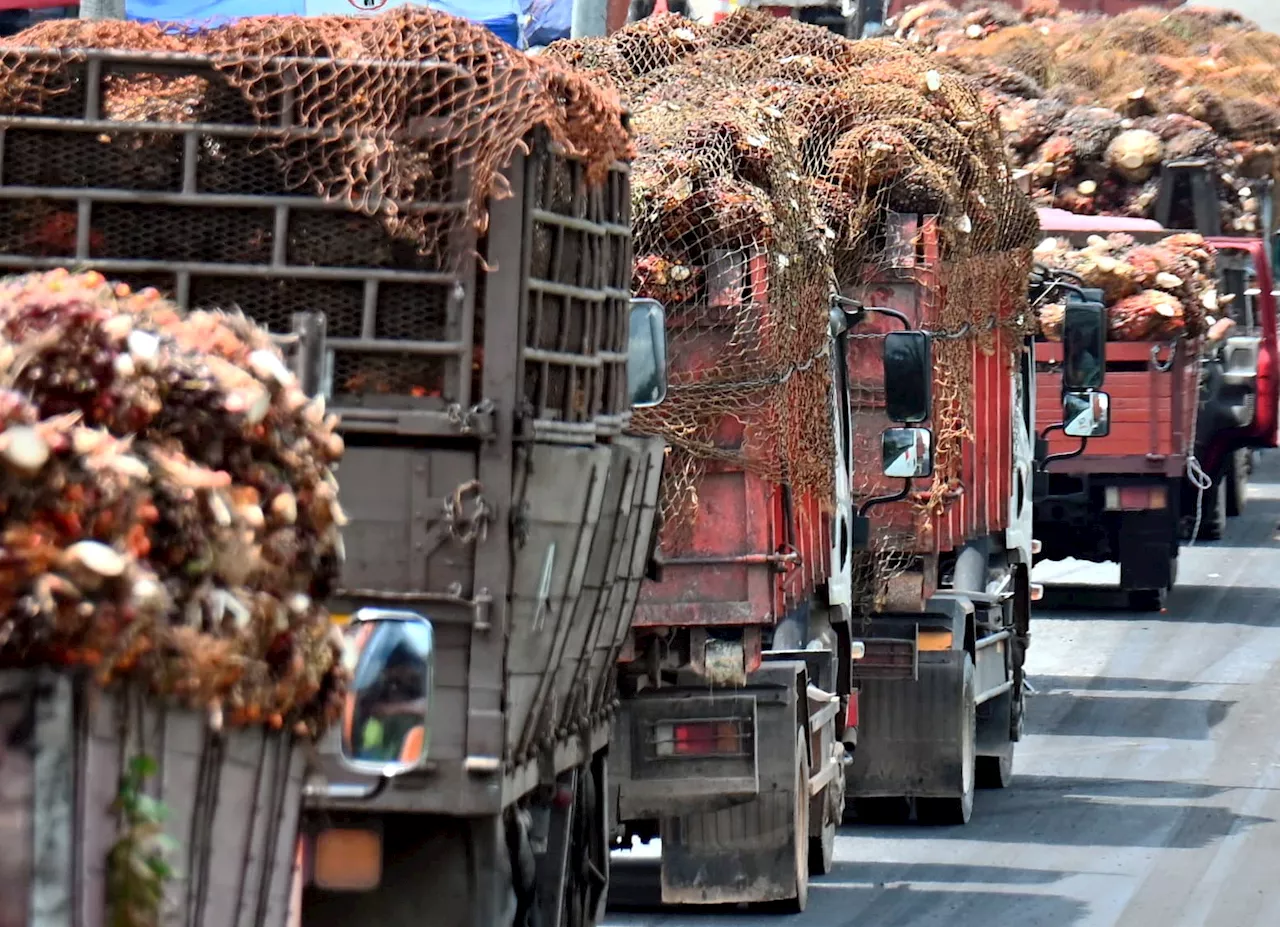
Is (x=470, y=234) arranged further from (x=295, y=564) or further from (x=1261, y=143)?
(x=1261, y=143)

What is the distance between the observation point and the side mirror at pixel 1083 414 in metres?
14.3

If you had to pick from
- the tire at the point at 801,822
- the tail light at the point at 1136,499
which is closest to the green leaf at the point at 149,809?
the tire at the point at 801,822

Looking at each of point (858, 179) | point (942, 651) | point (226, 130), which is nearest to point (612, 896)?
point (942, 651)

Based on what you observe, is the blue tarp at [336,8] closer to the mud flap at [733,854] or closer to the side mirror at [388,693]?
the mud flap at [733,854]

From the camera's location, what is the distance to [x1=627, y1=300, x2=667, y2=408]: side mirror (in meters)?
7.36

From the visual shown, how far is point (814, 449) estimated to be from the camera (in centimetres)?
996

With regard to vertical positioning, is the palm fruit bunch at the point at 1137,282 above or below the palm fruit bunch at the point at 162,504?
above

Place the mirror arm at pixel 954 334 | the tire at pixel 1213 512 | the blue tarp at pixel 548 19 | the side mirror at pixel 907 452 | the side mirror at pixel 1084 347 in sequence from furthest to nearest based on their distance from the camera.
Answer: the tire at pixel 1213 512 → the blue tarp at pixel 548 19 → the side mirror at pixel 1084 347 → the mirror arm at pixel 954 334 → the side mirror at pixel 907 452

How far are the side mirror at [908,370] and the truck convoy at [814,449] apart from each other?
0.01 metres

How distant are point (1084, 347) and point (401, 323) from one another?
336 inches

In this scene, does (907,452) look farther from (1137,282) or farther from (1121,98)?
(1121,98)

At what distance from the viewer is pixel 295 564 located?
348 cm

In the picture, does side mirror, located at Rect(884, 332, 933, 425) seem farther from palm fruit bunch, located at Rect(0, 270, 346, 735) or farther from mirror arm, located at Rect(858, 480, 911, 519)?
palm fruit bunch, located at Rect(0, 270, 346, 735)

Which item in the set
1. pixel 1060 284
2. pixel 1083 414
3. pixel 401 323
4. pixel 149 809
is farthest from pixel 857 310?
pixel 149 809
